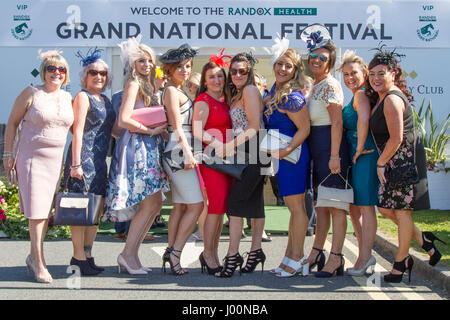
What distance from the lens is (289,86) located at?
500 centimetres

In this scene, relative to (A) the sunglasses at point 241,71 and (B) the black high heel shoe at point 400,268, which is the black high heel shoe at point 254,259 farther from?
(A) the sunglasses at point 241,71

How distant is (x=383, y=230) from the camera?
7.34 m

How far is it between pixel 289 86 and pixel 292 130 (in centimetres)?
39

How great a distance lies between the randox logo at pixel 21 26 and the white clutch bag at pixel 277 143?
22.8 ft

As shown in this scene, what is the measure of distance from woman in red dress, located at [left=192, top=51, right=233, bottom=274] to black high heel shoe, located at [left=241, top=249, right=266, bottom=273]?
265 mm

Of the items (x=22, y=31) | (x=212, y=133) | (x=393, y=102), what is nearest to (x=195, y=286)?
(x=212, y=133)

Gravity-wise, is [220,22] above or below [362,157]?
above

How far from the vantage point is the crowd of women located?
485 centimetres

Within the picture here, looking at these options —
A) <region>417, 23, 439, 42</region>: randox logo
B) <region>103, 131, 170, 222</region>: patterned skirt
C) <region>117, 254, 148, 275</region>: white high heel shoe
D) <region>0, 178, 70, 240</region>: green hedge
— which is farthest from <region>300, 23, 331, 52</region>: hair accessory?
<region>417, 23, 439, 42</region>: randox logo

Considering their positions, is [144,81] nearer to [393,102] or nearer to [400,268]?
[393,102]

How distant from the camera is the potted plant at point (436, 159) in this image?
32.2ft

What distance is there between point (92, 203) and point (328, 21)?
678 cm

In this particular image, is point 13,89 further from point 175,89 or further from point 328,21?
point 175,89

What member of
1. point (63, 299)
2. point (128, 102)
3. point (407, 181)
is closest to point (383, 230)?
point (407, 181)
